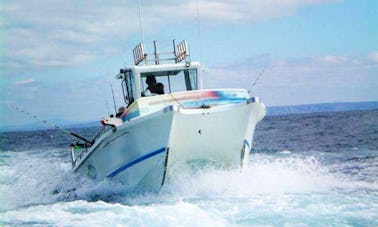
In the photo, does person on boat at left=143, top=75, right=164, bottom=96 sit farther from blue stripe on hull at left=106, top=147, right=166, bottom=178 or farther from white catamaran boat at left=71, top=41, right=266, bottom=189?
blue stripe on hull at left=106, top=147, right=166, bottom=178

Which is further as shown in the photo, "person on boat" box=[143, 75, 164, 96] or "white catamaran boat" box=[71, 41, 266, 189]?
"person on boat" box=[143, 75, 164, 96]

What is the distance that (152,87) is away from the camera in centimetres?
1217

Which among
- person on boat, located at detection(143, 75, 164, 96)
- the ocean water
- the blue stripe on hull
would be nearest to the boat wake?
the ocean water

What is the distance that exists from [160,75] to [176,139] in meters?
3.03

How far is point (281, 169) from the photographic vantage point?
13.6 m

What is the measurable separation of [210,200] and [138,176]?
1.72 metres

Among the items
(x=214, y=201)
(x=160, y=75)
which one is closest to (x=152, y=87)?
(x=160, y=75)

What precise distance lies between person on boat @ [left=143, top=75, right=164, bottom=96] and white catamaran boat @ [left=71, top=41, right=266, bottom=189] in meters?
0.88

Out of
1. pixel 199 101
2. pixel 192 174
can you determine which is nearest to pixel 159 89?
pixel 199 101

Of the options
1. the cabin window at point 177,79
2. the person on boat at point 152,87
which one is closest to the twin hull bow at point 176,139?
the person on boat at point 152,87

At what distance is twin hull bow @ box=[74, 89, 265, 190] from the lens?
983 centimetres

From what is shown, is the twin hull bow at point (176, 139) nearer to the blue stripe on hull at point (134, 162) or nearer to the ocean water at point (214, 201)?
the blue stripe on hull at point (134, 162)

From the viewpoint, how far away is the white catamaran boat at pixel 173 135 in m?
9.87

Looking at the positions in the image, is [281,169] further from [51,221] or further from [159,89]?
[51,221]
